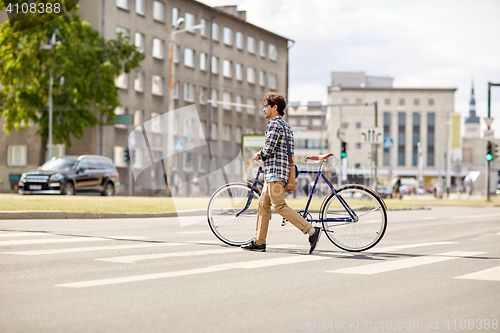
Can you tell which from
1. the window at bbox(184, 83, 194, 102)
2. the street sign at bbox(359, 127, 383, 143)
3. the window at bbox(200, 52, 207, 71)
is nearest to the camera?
the street sign at bbox(359, 127, 383, 143)

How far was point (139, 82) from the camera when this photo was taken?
53406 millimetres

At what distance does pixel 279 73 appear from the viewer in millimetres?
73875

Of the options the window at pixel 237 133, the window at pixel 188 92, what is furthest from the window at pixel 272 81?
the window at pixel 188 92

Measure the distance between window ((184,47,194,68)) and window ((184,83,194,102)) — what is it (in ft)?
5.51

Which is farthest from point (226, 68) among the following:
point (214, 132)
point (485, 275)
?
point (485, 275)

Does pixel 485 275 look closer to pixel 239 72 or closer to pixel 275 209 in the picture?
pixel 275 209

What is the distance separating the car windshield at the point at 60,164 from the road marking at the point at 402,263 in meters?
22.6

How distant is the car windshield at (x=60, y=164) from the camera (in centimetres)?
2931

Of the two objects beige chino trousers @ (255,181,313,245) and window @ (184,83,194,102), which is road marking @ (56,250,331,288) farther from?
window @ (184,83,194,102)

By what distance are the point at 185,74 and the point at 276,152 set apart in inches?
2015

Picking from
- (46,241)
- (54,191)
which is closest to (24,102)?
(54,191)

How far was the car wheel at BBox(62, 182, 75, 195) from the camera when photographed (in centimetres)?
2856

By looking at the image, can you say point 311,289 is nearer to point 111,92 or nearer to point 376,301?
point 376,301

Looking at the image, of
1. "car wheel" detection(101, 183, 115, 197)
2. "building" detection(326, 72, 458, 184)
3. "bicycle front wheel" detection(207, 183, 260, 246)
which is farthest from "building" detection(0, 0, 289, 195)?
"building" detection(326, 72, 458, 184)
